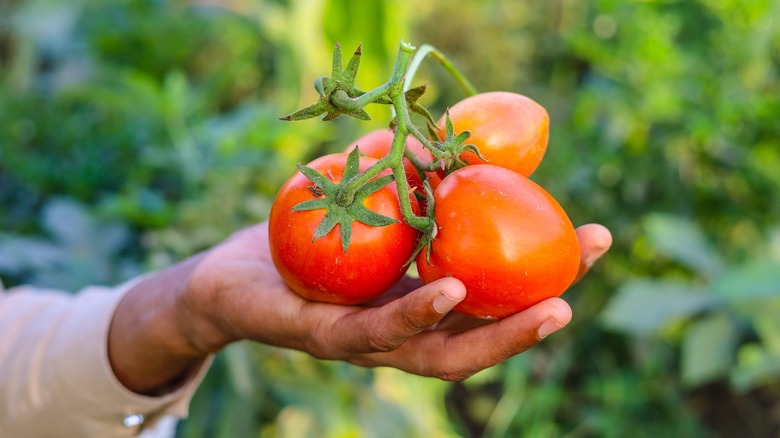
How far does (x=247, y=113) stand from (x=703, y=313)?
1.52m

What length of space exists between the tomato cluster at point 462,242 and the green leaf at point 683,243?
1478 millimetres

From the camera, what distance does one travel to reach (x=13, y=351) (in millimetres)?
1249

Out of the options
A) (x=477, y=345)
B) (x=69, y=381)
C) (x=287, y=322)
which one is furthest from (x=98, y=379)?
(x=477, y=345)

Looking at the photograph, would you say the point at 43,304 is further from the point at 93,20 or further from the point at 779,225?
the point at 779,225

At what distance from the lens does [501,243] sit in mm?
840

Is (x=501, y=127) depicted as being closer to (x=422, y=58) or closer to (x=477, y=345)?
(x=422, y=58)

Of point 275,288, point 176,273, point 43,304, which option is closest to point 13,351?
point 43,304

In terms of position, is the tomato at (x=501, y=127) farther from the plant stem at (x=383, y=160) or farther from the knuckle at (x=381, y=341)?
the knuckle at (x=381, y=341)

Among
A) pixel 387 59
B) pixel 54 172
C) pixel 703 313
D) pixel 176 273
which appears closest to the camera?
pixel 176 273

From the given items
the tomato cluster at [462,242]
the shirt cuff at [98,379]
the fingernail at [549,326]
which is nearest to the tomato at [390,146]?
the tomato cluster at [462,242]

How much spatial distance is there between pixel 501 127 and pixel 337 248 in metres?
0.26

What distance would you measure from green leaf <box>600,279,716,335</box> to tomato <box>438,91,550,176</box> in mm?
1309

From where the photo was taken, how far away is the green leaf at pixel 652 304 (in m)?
2.15

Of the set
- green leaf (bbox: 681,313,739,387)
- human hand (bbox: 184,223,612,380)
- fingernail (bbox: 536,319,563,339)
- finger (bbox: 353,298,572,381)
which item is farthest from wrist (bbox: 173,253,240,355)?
green leaf (bbox: 681,313,739,387)
